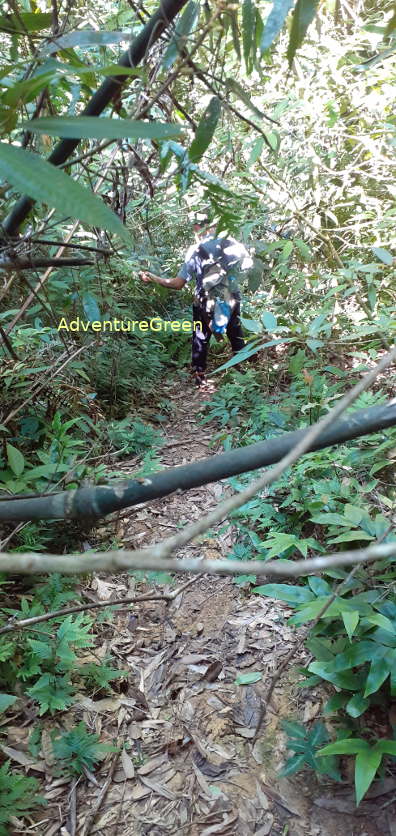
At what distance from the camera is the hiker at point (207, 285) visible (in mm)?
3265

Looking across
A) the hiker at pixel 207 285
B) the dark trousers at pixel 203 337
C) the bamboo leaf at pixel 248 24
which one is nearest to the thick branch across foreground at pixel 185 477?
the bamboo leaf at pixel 248 24

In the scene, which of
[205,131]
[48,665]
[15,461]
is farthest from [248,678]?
[205,131]

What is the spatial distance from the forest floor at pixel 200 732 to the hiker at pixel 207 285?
1.54m

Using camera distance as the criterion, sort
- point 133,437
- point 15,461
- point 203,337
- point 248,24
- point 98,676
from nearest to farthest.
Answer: point 248,24 < point 98,676 < point 15,461 < point 133,437 < point 203,337

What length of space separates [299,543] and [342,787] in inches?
29.4

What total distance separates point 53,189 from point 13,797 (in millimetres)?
1525

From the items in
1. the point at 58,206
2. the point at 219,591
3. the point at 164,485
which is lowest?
the point at 219,591

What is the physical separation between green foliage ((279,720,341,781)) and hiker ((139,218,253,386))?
1.88 meters

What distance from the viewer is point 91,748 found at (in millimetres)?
1665

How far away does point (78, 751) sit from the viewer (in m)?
1.64

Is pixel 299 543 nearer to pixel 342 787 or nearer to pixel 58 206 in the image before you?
pixel 342 787

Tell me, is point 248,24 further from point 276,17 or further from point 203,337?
point 203,337

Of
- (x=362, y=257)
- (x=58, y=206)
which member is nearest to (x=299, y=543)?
(x=58, y=206)

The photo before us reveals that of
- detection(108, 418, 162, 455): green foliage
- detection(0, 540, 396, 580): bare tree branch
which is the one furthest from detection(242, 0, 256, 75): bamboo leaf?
detection(108, 418, 162, 455): green foliage
